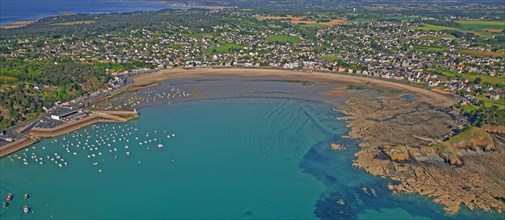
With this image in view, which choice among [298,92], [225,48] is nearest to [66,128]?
[298,92]

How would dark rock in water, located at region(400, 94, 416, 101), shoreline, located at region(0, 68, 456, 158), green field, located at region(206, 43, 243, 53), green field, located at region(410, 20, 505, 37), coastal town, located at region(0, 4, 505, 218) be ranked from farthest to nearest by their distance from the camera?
1. green field, located at region(410, 20, 505, 37)
2. green field, located at region(206, 43, 243, 53)
3. shoreline, located at region(0, 68, 456, 158)
4. dark rock in water, located at region(400, 94, 416, 101)
5. coastal town, located at region(0, 4, 505, 218)

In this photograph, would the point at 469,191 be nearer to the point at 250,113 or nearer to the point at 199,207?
the point at 199,207

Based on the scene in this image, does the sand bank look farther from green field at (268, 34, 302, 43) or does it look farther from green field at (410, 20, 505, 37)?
green field at (410, 20, 505, 37)

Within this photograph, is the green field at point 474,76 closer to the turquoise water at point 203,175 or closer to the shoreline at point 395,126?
the shoreline at point 395,126

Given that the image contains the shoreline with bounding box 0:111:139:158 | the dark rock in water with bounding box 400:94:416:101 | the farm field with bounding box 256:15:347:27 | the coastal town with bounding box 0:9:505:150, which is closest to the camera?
the shoreline with bounding box 0:111:139:158

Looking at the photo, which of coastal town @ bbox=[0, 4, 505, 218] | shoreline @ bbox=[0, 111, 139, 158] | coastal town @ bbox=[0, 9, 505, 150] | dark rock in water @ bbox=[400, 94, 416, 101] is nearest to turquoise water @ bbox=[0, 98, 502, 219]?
A: coastal town @ bbox=[0, 4, 505, 218]

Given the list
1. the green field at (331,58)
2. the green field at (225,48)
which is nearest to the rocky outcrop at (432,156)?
the green field at (331,58)
